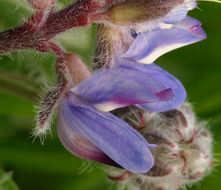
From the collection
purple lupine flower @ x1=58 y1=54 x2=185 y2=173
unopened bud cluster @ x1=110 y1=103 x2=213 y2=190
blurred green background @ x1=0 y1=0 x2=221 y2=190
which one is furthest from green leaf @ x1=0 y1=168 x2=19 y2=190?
purple lupine flower @ x1=58 y1=54 x2=185 y2=173

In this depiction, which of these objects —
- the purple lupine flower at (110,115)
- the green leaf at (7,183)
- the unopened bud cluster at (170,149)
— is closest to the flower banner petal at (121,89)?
the purple lupine flower at (110,115)

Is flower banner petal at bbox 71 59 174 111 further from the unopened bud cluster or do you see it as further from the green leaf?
the green leaf

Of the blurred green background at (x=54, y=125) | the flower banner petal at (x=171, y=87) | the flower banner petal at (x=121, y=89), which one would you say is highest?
the flower banner petal at (x=121, y=89)

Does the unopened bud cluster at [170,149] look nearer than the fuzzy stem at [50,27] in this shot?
No

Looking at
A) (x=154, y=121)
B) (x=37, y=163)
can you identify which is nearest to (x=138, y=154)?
(x=154, y=121)

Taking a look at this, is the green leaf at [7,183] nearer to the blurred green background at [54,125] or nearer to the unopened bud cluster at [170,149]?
the blurred green background at [54,125]

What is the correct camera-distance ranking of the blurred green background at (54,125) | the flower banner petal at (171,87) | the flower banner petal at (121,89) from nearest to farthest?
1. the flower banner petal at (121,89)
2. the flower banner petal at (171,87)
3. the blurred green background at (54,125)
